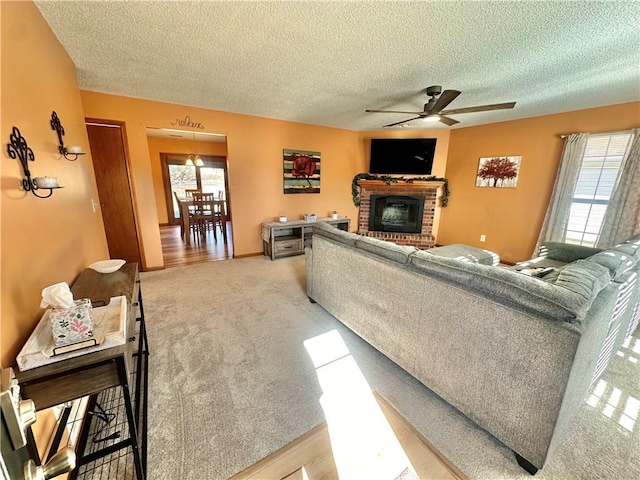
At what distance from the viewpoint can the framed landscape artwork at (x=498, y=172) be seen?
4184 mm

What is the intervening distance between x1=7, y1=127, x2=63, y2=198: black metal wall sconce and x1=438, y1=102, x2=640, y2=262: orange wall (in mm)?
5593

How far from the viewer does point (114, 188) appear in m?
3.50

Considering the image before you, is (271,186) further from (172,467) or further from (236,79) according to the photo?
(172,467)

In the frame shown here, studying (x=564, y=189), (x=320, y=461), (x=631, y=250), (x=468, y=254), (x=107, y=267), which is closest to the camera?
(x=320, y=461)

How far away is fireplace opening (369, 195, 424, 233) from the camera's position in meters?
5.19

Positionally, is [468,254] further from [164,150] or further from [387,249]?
[164,150]

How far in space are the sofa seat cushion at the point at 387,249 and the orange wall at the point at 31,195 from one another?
193cm

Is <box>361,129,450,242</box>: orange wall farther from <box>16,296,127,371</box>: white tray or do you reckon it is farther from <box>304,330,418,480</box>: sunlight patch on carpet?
<box>16,296,127,371</box>: white tray

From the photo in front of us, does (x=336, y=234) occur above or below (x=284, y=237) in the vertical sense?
above

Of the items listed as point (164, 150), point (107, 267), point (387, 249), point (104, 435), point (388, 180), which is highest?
point (164, 150)

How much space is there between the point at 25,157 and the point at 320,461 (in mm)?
2055

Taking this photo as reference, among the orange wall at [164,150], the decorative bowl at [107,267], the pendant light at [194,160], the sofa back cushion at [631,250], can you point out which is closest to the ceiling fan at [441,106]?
the sofa back cushion at [631,250]

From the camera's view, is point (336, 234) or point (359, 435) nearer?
point (359, 435)

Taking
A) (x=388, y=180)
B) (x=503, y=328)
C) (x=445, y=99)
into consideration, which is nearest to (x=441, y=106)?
(x=445, y=99)
